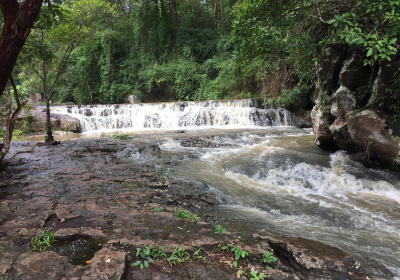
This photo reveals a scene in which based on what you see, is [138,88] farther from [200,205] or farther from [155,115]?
[200,205]

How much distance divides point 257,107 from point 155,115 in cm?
667

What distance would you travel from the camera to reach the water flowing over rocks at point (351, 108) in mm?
5777

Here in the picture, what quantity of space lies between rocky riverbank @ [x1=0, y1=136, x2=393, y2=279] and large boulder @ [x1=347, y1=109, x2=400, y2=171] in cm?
410

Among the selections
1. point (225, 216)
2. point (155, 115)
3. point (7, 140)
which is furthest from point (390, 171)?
point (155, 115)

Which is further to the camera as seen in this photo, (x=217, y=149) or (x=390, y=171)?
(x=217, y=149)

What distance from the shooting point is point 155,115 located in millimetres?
15688

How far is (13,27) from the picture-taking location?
2572 mm

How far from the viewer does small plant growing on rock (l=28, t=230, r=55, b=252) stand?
2479mm

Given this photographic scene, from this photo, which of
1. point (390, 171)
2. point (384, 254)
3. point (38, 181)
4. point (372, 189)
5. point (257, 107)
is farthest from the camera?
point (257, 107)

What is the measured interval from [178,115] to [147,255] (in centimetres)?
1339

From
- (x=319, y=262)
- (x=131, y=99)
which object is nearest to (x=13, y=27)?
(x=319, y=262)

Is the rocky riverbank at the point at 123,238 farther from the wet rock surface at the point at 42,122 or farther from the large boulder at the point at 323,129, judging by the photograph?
the wet rock surface at the point at 42,122

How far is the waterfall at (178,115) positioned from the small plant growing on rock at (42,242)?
12.7m

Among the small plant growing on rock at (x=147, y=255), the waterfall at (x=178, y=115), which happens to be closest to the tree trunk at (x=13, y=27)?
the small plant growing on rock at (x=147, y=255)
